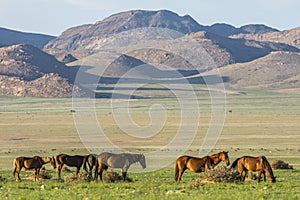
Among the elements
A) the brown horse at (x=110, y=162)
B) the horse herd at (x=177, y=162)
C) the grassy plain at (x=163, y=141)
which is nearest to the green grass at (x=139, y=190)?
the grassy plain at (x=163, y=141)

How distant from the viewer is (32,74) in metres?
162

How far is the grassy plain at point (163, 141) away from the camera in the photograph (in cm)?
1670

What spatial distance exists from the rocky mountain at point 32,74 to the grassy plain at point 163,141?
32.3ft

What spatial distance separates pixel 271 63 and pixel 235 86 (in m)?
26.3

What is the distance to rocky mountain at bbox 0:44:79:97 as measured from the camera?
468 ft

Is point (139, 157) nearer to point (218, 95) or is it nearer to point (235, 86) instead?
point (218, 95)

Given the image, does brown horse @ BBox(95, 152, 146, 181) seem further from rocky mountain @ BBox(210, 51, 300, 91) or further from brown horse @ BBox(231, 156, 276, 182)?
rocky mountain @ BBox(210, 51, 300, 91)

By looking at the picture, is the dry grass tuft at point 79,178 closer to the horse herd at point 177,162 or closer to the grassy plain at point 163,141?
the horse herd at point 177,162

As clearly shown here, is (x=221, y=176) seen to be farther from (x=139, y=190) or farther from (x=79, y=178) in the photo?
(x=79, y=178)

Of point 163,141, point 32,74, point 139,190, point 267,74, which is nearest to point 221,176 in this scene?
point 139,190

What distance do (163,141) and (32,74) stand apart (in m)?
109

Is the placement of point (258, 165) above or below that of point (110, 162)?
above

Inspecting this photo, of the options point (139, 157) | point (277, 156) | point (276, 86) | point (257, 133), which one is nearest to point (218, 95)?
point (276, 86)

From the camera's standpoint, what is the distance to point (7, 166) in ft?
120
